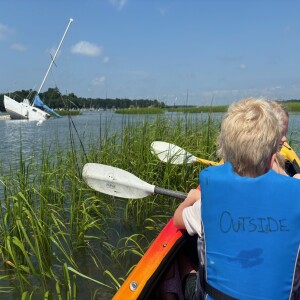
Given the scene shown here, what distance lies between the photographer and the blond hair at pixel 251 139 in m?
1.09

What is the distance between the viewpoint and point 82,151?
4.17 meters

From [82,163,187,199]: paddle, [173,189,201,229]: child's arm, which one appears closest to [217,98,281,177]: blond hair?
[173,189,201,229]: child's arm

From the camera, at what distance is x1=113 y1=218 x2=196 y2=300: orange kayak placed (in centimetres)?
150

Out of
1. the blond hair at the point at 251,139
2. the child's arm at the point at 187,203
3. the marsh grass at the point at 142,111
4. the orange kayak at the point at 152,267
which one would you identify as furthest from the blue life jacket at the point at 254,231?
the marsh grass at the point at 142,111

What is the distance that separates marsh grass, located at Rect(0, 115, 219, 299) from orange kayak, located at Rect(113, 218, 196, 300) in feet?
1.94

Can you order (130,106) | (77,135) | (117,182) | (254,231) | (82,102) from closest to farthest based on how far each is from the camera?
(254,231), (117,182), (77,135), (82,102), (130,106)

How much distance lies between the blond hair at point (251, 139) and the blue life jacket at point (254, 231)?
4 centimetres

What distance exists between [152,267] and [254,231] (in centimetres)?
65

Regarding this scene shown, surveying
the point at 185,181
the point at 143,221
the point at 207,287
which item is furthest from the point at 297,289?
the point at 185,181

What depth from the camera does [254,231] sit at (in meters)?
1.08

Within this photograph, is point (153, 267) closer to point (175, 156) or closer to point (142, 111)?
point (175, 156)

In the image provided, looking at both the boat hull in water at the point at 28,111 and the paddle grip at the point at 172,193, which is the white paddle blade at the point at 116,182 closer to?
the paddle grip at the point at 172,193

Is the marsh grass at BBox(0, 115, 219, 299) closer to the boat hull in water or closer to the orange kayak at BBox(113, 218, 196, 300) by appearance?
the orange kayak at BBox(113, 218, 196, 300)

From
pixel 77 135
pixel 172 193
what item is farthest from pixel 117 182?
pixel 77 135
